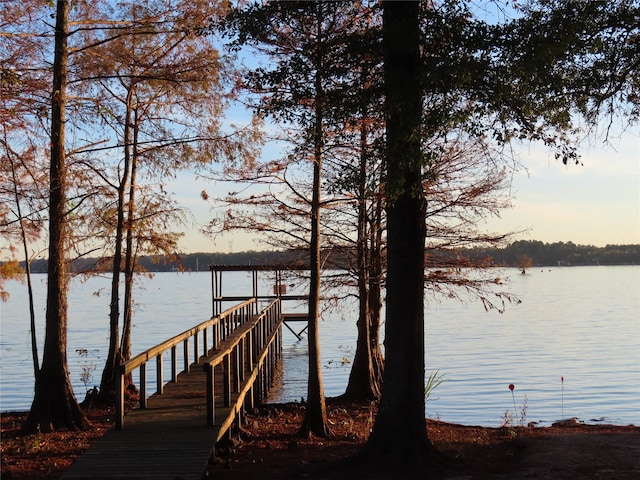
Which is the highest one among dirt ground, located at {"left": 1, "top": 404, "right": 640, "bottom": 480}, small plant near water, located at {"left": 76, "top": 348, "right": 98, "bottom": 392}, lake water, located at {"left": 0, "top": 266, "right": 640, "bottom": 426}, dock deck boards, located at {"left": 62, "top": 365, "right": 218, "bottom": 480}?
dock deck boards, located at {"left": 62, "top": 365, "right": 218, "bottom": 480}

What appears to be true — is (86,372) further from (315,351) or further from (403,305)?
(403,305)

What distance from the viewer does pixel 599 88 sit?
9406 mm

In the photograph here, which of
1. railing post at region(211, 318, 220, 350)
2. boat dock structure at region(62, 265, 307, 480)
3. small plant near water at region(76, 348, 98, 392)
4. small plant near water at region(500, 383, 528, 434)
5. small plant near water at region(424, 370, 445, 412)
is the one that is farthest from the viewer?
small plant near water at region(76, 348, 98, 392)

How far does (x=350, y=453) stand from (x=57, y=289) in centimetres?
531

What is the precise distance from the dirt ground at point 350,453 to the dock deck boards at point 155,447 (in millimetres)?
533

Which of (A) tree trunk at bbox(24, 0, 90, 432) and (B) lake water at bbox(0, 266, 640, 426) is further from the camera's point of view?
(B) lake water at bbox(0, 266, 640, 426)

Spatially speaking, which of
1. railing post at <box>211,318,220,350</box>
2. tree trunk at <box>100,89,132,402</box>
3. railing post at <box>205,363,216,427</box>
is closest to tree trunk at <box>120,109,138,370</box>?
tree trunk at <box>100,89,132,402</box>

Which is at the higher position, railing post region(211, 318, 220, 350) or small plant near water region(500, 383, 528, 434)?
railing post region(211, 318, 220, 350)

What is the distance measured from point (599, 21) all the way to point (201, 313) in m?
56.7

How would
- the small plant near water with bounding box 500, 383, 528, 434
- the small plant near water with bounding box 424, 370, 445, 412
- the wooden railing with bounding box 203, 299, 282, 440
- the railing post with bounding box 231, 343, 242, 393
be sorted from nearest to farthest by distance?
the wooden railing with bounding box 203, 299, 282, 440 → the railing post with bounding box 231, 343, 242, 393 → the small plant near water with bounding box 500, 383, 528, 434 → the small plant near water with bounding box 424, 370, 445, 412

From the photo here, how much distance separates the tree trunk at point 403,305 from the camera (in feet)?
29.3

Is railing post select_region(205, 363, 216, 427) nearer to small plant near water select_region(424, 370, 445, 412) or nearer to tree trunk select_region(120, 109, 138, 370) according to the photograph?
small plant near water select_region(424, 370, 445, 412)

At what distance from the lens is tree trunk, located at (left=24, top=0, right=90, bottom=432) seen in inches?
486

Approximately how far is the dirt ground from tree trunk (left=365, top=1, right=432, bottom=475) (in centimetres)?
41
